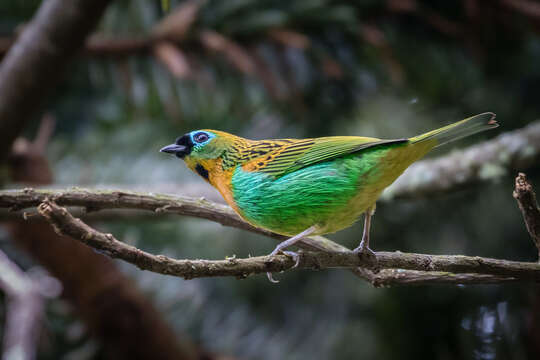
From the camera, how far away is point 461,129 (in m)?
1.78

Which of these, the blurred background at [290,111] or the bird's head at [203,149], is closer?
the bird's head at [203,149]

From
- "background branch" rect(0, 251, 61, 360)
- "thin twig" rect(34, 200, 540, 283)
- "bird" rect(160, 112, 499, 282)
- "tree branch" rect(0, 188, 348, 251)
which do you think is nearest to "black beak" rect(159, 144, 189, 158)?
"bird" rect(160, 112, 499, 282)

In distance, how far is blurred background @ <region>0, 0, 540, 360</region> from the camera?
3742 mm

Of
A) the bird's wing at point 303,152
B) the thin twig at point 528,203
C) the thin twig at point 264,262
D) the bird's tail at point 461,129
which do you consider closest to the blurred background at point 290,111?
the bird's wing at point 303,152

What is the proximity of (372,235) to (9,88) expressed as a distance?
258 cm

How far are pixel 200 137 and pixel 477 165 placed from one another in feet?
5.83

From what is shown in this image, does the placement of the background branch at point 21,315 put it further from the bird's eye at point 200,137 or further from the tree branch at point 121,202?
the bird's eye at point 200,137

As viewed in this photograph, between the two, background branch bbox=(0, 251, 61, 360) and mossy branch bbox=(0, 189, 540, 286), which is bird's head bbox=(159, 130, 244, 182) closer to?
mossy branch bbox=(0, 189, 540, 286)

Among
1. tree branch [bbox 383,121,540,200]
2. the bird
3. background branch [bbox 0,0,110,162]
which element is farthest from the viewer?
tree branch [bbox 383,121,540,200]

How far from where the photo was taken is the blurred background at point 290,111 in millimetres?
3742

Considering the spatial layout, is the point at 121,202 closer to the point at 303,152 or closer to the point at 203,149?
the point at 203,149

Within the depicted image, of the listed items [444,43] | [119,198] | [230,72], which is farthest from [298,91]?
[119,198]

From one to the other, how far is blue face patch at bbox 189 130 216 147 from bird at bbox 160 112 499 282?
1cm

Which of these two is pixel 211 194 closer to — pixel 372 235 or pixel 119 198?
pixel 372 235
